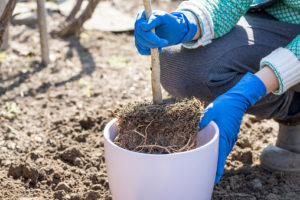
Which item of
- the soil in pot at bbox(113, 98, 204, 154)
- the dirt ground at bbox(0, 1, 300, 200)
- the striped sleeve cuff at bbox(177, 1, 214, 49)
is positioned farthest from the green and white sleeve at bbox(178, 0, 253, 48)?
the dirt ground at bbox(0, 1, 300, 200)

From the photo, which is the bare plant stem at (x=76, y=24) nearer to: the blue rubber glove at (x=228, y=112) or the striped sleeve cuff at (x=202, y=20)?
the striped sleeve cuff at (x=202, y=20)

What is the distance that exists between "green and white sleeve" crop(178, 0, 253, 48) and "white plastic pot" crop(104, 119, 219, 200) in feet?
1.69

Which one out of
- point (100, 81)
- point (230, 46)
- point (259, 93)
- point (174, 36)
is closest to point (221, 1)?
point (230, 46)

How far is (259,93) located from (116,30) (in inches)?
85.0

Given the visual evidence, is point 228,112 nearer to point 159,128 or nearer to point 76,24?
point 159,128

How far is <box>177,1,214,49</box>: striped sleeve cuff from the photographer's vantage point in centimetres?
157

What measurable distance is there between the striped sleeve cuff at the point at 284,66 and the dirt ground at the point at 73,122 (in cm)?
44

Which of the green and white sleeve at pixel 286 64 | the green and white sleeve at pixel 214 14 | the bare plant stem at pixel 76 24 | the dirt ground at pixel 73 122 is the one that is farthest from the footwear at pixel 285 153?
the bare plant stem at pixel 76 24

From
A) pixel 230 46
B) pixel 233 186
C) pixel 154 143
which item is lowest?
pixel 233 186

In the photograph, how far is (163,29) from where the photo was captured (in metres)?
1.45

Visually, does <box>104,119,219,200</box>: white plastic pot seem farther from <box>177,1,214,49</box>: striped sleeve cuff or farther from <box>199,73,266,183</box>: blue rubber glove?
<box>177,1,214,49</box>: striped sleeve cuff

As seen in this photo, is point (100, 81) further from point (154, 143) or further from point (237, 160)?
point (154, 143)

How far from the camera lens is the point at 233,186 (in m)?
1.62

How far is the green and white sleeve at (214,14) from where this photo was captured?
158 cm
